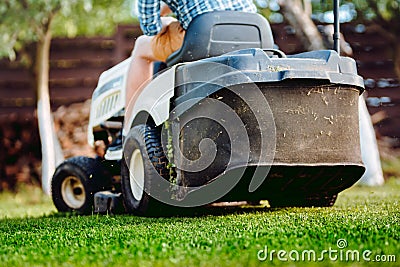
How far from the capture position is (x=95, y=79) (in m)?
10.3

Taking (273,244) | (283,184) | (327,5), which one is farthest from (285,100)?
(327,5)

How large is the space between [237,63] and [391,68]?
736cm

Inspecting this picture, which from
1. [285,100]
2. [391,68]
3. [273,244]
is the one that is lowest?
[273,244]

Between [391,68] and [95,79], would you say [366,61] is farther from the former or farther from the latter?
[95,79]

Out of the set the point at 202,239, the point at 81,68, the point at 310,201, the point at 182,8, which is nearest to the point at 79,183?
the point at 182,8

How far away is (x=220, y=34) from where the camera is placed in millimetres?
3961

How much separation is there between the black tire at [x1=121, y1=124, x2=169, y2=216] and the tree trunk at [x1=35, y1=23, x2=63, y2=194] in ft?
17.0

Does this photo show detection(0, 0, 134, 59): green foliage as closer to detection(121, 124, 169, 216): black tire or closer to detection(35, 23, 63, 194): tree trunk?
detection(35, 23, 63, 194): tree trunk

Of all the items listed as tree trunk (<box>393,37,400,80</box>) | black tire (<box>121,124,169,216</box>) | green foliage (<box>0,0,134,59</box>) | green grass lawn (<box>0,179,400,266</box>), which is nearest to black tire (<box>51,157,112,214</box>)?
black tire (<box>121,124,169,216</box>)

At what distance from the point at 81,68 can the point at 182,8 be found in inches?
249

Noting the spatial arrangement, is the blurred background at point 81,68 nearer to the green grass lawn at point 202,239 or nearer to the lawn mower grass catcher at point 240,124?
the lawn mower grass catcher at point 240,124

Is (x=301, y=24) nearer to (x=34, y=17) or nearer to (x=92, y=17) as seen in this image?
(x=92, y=17)

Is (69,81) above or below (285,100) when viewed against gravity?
above

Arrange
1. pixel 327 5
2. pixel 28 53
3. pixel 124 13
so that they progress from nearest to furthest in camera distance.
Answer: pixel 28 53 → pixel 327 5 → pixel 124 13
